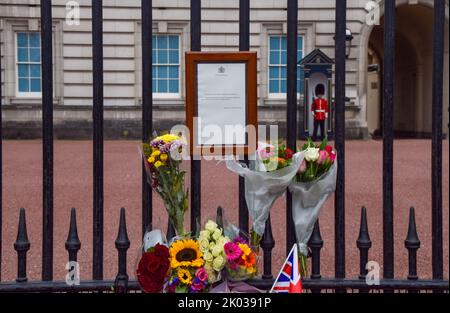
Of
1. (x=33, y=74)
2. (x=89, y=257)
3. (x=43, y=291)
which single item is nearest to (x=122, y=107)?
(x=33, y=74)

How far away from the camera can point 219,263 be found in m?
2.73

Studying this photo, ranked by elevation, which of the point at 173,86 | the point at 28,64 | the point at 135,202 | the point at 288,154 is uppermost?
the point at 28,64

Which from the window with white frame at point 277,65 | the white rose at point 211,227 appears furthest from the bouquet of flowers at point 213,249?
the window with white frame at point 277,65

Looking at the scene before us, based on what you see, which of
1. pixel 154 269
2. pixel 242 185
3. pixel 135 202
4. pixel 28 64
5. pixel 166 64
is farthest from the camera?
pixel 28 64

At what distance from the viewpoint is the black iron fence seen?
9.65ft

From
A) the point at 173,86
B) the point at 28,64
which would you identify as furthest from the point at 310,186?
the point at 28,64

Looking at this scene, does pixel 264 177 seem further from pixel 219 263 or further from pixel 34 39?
pixel 34 39

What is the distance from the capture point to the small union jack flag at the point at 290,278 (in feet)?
9.10

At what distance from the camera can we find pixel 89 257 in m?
5.90

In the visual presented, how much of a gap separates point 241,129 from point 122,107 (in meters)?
17.5

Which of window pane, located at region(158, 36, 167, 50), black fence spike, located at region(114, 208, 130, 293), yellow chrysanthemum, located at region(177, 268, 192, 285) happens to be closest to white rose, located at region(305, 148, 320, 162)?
yellow chrysanthemum, located at region(177, 268, 192, 285)

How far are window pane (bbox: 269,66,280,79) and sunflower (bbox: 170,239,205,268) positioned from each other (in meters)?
15.8

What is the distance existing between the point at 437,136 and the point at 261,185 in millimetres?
883
